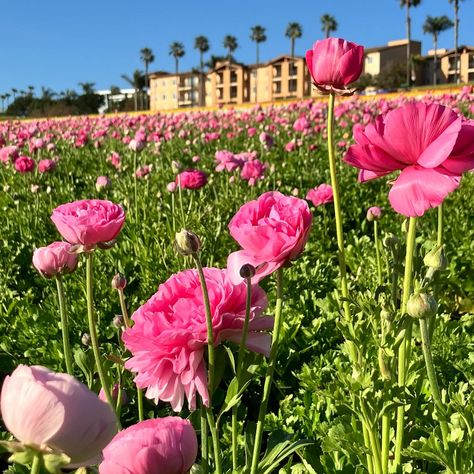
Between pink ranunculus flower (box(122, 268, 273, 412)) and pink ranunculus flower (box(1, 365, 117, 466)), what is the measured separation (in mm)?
299

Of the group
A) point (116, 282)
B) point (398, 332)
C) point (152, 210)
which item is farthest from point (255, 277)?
point (152, 210)

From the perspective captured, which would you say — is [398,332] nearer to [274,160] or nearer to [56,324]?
[56,324]

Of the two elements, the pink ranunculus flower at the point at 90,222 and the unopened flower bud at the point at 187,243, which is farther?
the pink ranunculus flower at the point at 90,222

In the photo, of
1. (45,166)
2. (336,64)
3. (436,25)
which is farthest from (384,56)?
(336,64)

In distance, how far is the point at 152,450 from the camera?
62 centimetres

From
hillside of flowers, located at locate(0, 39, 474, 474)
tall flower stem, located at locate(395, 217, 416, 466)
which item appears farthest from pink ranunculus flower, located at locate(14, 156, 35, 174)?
tall flower stem, located at locate(395, 217, 416, 466)

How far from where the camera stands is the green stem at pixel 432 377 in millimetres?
846

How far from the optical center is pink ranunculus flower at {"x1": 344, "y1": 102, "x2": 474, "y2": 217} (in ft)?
2.85

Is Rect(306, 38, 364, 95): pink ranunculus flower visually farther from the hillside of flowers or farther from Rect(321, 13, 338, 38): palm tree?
Rect(321, 13, 338, 38): palm tree

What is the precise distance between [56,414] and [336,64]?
0.86m

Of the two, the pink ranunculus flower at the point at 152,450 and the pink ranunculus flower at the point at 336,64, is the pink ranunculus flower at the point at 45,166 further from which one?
the pink ranunculus flower at the point at 152,450

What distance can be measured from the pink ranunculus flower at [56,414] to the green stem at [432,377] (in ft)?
1.63

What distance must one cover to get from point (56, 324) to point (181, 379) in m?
1.54

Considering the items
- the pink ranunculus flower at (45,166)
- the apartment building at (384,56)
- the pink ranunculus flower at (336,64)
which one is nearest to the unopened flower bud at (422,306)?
the pink ranunculus flower at (336,64)
